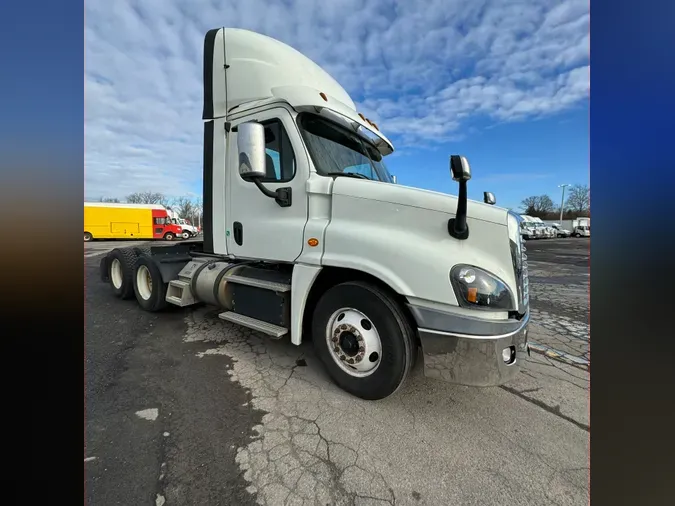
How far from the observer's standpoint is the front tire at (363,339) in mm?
2434

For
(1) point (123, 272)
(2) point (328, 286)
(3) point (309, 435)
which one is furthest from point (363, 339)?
(1) point (123, 272)

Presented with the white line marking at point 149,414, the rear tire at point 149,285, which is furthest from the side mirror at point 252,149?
the rear tire at point 149,285

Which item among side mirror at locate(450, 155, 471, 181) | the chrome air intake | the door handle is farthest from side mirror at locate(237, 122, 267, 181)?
the chrome air intake

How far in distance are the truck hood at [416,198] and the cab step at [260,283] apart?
45.0 inches

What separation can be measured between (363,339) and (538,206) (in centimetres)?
8119

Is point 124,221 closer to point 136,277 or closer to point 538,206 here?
point 136,277

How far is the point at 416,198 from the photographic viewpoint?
250cm

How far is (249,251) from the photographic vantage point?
12.0 feet

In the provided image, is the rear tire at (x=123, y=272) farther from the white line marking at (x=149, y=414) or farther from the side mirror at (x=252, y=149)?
the side mirror at (x=252, y=149)

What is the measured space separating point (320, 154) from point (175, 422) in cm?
277

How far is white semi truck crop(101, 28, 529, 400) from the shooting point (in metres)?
2.23
